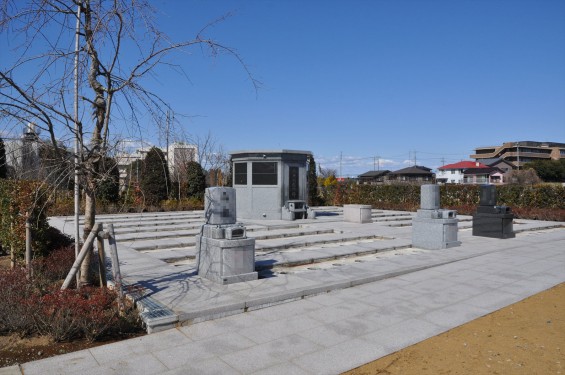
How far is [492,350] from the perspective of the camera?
4.63 meters

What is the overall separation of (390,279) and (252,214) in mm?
10396

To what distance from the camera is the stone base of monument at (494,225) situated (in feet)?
42.3

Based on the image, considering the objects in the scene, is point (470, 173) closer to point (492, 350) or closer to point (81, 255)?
point (492, 350)

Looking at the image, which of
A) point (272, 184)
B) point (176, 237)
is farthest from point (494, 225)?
point (176, 237)

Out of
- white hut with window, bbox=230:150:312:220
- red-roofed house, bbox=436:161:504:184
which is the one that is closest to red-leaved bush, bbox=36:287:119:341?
white hut with window, bbox=230:150:312:220

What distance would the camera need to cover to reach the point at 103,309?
5.38 m

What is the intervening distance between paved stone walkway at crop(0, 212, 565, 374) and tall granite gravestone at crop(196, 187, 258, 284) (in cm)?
25

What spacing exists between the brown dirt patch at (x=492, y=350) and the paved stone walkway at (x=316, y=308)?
0.19m

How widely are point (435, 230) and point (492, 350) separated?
21.7 ft

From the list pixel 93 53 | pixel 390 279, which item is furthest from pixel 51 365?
pixel 390 279

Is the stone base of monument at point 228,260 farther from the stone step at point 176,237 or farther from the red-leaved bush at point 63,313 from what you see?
the stone step at point 176,237

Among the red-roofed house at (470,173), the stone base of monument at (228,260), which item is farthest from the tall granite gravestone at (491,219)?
the red-roofed house at (470,173)

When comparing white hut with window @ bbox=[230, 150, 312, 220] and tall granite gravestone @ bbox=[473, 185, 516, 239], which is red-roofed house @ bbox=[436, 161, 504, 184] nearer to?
white hut with window @ bbox=[230, 150, 312, 220]

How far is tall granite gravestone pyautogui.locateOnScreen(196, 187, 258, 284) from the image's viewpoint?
23.1ft
